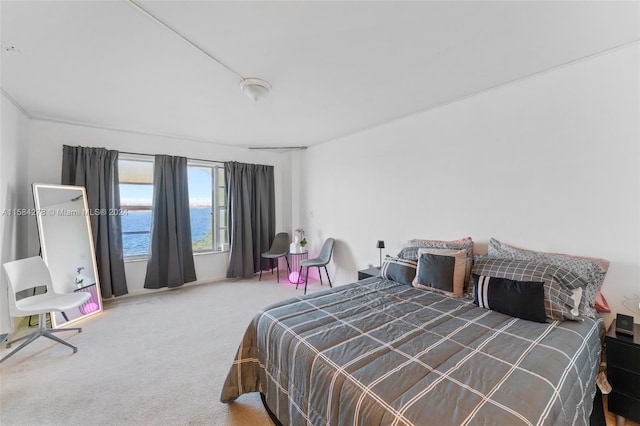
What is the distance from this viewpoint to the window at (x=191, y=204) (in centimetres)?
405

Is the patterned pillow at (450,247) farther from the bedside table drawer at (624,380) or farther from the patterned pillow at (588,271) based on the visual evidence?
the bedside table drawer at (624,380)

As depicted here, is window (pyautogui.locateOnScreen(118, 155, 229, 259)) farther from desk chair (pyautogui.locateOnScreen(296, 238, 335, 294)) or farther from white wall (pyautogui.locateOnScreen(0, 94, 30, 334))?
desk chair (pyautogui.locateOnScreen(296, 238, 335, 294))

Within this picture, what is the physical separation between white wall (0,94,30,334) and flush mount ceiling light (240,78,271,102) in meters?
2.52

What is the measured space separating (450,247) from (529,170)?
3.22 ft

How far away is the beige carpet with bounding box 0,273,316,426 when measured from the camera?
5.65 ft

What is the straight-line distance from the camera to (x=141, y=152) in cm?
400

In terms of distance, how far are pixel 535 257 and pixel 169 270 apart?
185 inches

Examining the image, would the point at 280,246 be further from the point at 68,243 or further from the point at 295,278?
the point at 68,243

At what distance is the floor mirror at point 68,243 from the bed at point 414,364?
282 cm

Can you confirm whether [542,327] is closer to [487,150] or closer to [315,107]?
[487,150]

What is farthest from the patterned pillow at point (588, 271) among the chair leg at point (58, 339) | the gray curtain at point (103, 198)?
the gray curtain at point (103, 198)

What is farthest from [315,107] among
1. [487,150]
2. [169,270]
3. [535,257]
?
[169,270]

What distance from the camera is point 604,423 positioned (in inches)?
64.0

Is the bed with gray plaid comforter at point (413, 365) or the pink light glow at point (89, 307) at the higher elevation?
the bed with gray plaid comforter at point (413, 365)
